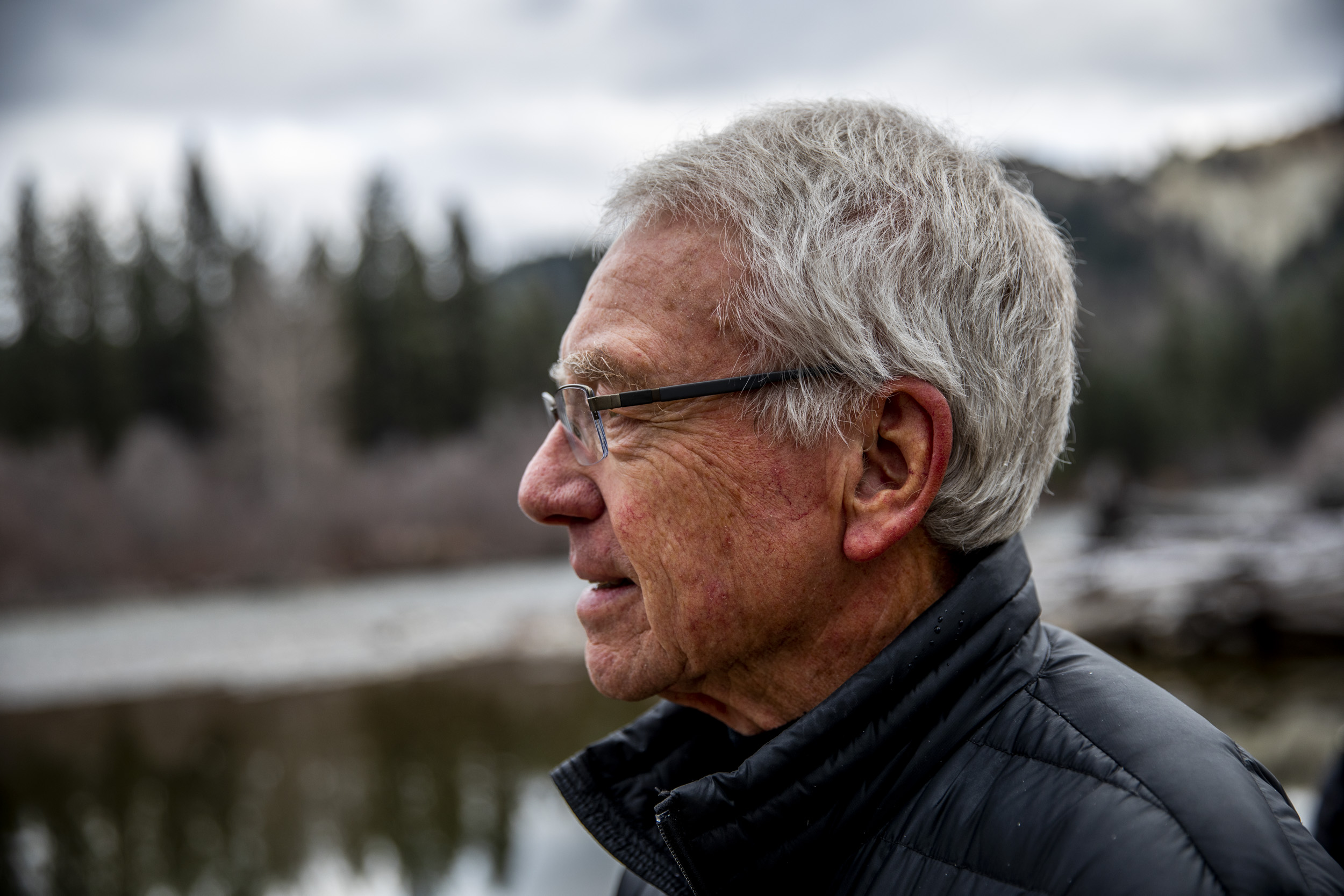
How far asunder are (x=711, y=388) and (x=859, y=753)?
0.52 metres

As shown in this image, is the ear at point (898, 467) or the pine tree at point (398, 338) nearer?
the ear at point (898, 467)

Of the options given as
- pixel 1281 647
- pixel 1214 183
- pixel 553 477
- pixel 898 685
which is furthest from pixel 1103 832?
pixel 1214 183

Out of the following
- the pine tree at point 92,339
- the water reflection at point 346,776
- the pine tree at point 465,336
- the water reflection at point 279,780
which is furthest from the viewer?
the pine tree at point 465,336

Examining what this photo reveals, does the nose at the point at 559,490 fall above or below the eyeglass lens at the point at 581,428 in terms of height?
below

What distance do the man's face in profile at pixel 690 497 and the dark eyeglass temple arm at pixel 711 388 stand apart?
0.05 feet

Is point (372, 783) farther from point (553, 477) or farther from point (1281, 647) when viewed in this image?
point (1281, 647)

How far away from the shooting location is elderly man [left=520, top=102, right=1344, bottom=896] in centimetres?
122

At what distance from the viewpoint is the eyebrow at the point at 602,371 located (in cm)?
137

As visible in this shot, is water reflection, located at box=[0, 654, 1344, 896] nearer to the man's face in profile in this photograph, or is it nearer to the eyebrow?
the man's face in profile

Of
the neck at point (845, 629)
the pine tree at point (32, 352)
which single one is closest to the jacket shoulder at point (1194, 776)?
the neck at point (845, 629)

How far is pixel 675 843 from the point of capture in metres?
1.26

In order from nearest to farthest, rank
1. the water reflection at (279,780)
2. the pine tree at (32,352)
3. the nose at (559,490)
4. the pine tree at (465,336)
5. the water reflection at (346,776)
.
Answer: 1. the nose at (559,490)
2. the water reflection at (346,776)
3. the water reflection at (279,780)
4. the pine tree at (32,352)
5. the pine tree at (465,336)

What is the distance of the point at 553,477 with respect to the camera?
58.6 inches

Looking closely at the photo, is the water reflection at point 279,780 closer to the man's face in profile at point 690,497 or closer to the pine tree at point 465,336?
the man's face in profile at point 690,497
